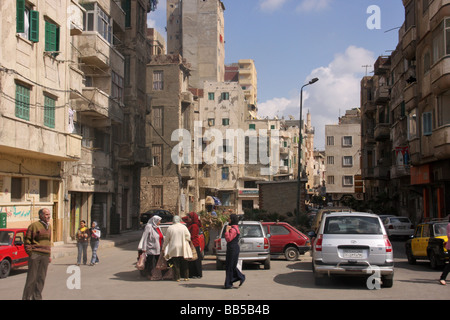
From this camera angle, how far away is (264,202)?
40062mm

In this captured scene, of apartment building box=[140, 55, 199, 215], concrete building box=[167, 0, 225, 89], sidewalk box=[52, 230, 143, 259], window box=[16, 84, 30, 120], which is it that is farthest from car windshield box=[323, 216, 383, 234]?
concrete building box=[167, 0, 225, 89]

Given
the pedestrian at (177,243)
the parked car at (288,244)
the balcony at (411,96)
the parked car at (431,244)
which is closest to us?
the pedestrian at (177,243)

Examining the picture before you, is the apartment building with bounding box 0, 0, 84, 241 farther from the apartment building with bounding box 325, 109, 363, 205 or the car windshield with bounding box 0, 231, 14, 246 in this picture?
the apartment building with bounding box 325, 109, 363, 205

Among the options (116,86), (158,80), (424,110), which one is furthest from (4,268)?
(158,80)

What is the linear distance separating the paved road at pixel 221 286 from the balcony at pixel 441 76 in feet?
42.3

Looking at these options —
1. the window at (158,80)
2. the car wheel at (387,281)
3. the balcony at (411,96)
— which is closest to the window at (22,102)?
the car wheel at (387,281)

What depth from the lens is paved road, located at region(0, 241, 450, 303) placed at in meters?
11.2

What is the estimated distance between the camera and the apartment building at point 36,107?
20969 millimetres

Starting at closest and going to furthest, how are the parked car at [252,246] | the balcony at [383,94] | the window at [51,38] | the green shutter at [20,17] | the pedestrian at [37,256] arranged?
the pedestrian at [37,256] < the parked car at [252,246] < the green shutter at [20,17] < the window at [51,38] < the balcony at [383,94]

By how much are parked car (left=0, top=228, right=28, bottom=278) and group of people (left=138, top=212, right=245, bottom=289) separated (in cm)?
391

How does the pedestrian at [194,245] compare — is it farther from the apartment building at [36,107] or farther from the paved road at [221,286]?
the apartment building at [36,107]

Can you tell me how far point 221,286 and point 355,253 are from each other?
131 inches
